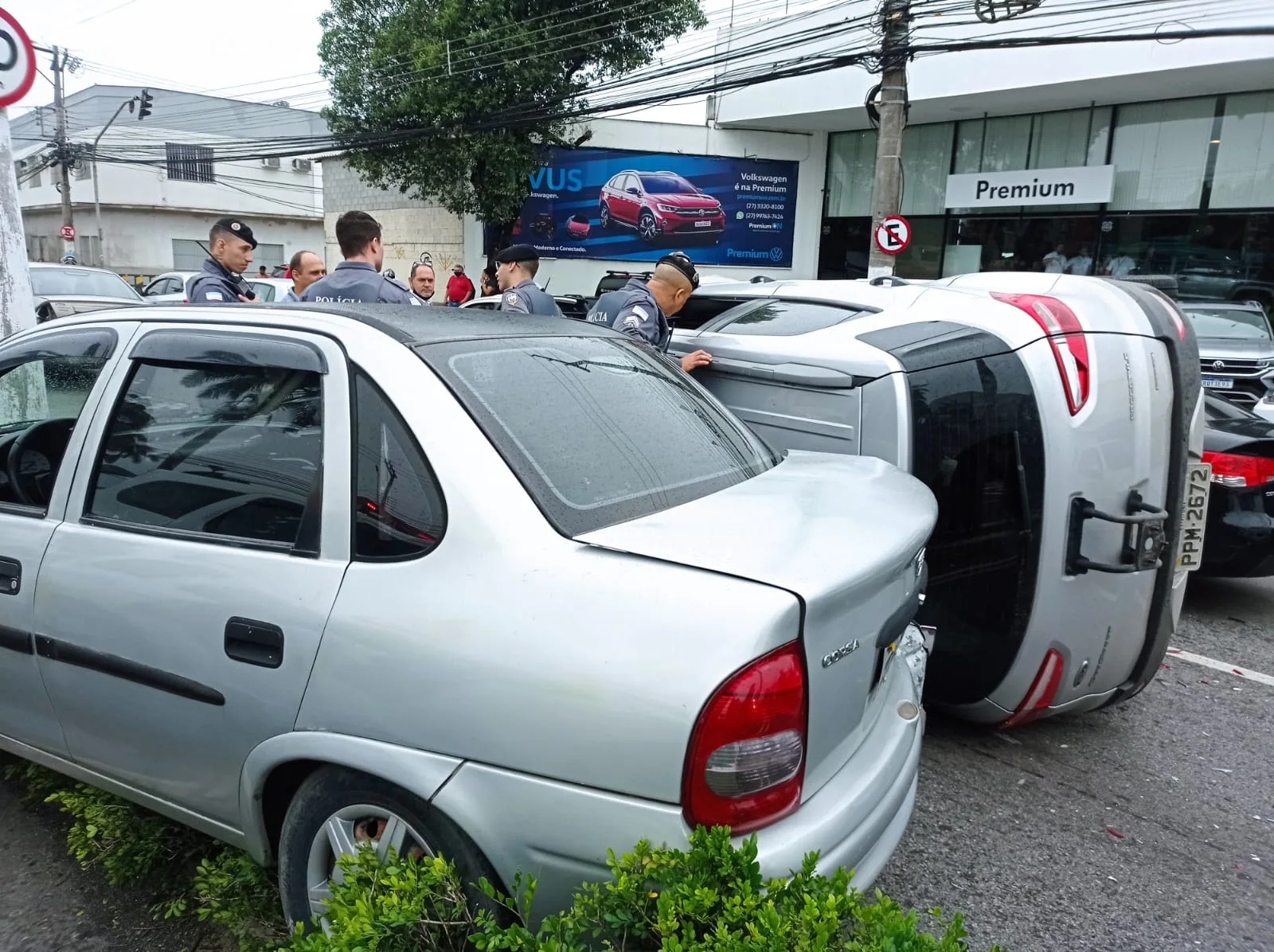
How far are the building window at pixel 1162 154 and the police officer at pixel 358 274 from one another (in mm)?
17204

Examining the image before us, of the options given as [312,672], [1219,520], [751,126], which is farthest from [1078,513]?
[751,126]

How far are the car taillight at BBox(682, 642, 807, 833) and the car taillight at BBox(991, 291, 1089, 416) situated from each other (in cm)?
182

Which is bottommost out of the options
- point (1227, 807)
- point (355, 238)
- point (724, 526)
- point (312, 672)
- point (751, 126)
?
point (1227, 807)

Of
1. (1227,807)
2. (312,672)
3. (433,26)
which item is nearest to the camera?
(312,672)

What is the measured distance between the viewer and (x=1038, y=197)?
729 inches

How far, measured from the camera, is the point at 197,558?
7.07 ft

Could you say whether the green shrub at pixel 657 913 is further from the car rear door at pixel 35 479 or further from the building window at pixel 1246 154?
the building window at pixel 1246 154

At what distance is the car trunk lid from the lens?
69.1 inches

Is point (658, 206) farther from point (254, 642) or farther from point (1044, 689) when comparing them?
point (254, 642)

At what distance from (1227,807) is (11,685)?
401 centimetres

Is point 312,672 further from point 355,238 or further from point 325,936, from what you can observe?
point 355,238

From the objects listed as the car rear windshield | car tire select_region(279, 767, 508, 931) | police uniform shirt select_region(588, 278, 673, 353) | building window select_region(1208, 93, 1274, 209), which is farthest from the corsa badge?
building window select_region(1208, 93, 1274, 209)

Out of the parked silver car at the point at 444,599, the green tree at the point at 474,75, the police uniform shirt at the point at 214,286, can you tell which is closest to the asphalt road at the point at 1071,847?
the parked silver car at the point at 444,599

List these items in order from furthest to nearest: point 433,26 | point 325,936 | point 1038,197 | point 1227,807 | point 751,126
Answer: point 751,126 → point 1038,197 → point 433,26 → point 1227,807 → point 325,936
